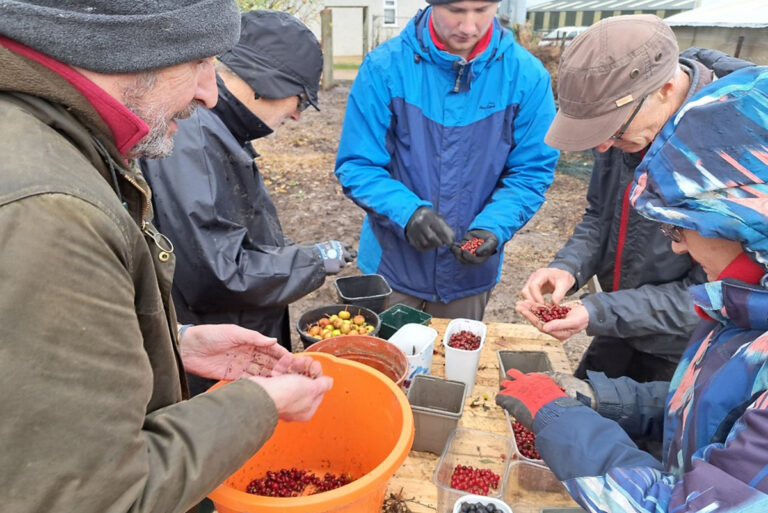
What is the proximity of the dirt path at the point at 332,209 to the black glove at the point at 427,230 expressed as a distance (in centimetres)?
267

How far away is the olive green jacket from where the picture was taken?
34.2 inches

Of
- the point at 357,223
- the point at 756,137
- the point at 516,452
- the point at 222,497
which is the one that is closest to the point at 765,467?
the point at 756,137

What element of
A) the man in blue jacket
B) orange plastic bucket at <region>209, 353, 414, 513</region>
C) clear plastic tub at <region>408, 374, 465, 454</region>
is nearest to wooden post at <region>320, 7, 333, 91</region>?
the man in blue jacket

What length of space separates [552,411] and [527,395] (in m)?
0.17

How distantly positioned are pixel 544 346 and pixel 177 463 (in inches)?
91.6

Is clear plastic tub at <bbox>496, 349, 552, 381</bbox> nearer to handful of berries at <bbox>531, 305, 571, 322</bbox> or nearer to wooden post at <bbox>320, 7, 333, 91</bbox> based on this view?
handful of berries at <bbox>531, 305, 571, 322</bbox>

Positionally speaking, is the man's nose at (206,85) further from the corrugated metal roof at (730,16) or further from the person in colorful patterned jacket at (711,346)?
the corrugated metal roof at (730,16)

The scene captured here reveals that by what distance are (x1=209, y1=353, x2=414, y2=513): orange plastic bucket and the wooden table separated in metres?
0.17

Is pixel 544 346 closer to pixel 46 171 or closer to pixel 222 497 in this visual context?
pixel 222 497

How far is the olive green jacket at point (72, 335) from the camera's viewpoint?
2.85ft

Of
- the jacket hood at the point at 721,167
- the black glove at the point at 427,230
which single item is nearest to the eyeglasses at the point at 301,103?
the black glove at the point at 427,230

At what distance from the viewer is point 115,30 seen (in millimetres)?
1108

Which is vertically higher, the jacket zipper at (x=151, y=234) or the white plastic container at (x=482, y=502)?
the jacket zipper at (x=151, y=234)

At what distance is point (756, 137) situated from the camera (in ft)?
3.85
